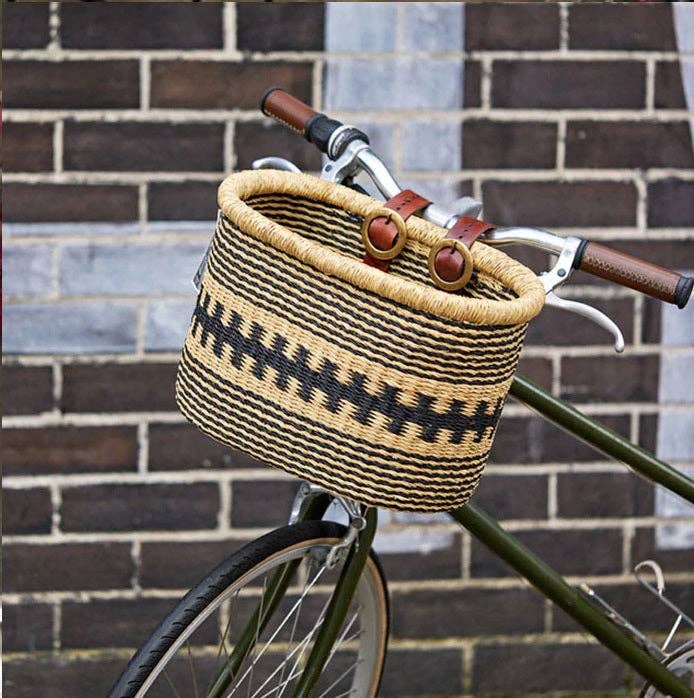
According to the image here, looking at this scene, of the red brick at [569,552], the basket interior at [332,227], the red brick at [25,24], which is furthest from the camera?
the red brick at [569,552]

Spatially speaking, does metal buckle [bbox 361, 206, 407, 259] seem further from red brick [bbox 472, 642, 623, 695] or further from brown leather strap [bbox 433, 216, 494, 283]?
red brick [bbox 472, 642, 623, 695]

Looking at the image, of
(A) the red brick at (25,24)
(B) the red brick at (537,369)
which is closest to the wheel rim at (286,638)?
(B) the red brick at (537,369)

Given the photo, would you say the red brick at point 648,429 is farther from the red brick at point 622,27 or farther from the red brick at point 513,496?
the red brick at point 622,27

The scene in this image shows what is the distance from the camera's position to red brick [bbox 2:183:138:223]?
7.99ft

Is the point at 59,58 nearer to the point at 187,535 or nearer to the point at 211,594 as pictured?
the point at 187,535

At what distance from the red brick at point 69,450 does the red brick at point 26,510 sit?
0.05m

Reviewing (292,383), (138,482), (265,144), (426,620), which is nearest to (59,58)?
(265,144)

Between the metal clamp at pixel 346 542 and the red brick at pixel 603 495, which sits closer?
the metal clamp at pixel 346 542

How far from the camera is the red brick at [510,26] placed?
2.45 meters

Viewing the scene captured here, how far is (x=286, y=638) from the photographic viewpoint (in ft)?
8.79

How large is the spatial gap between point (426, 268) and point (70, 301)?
113 centimetres

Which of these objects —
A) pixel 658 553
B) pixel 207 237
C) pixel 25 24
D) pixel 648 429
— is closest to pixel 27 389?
pixel 207 237

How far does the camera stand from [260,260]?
4.50ft

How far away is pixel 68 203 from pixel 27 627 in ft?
3.21
